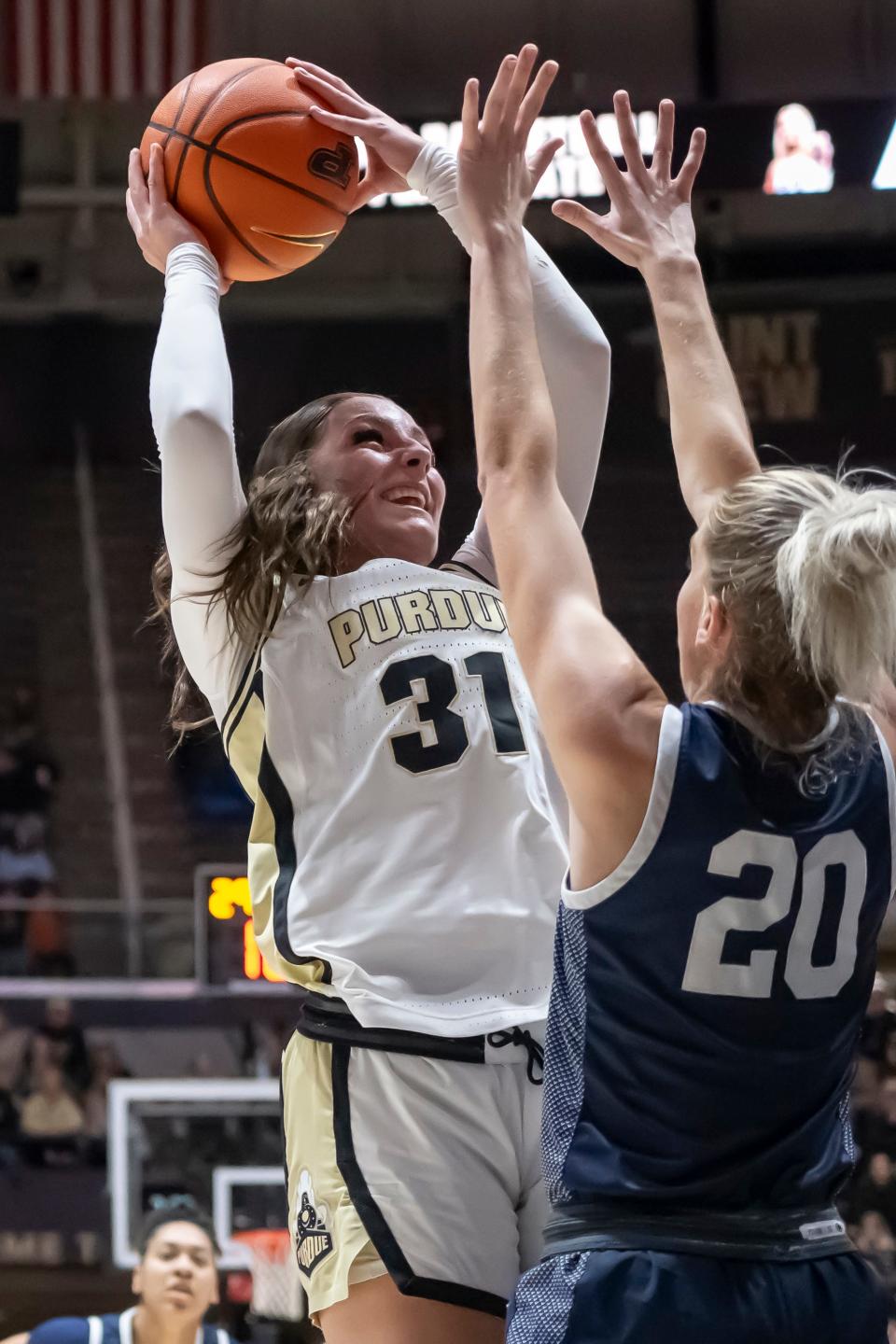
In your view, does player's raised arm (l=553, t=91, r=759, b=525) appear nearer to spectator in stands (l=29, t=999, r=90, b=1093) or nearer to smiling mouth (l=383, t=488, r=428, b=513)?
smiling mouth (l=383, t=488, r=428, b=513)

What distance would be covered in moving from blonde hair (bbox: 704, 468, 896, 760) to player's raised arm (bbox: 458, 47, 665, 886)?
12 centimetres

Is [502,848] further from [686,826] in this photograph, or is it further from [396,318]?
[396,318]

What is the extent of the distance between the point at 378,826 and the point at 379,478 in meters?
0.54

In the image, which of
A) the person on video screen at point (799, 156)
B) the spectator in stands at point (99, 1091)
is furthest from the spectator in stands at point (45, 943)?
the person on video screen at point (799, 156)

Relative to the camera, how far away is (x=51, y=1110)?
8781 mm

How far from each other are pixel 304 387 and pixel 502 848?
8270 mm

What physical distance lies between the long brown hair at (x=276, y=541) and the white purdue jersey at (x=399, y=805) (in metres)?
0.04

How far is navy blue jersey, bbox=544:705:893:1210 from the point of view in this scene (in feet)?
5.63

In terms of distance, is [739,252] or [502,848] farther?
[739,252]

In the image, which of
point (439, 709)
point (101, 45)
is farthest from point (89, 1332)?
point (101, 45)

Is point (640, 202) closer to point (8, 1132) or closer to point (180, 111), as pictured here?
point (180, 111)

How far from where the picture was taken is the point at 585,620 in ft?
5.84

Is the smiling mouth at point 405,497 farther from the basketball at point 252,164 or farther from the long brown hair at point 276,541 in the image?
the basketball at point 252,164

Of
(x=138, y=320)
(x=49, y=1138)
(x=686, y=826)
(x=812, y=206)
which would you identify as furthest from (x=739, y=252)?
(x=686, y=826)
